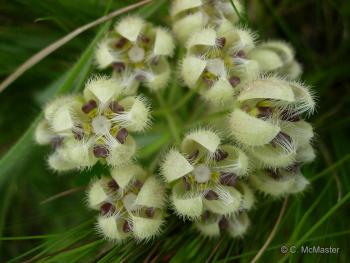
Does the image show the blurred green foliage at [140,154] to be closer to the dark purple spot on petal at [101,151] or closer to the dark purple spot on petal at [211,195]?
the dark purple spot on petal at [101,151]

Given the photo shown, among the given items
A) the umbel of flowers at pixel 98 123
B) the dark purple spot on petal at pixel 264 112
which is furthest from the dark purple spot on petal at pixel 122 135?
the dark purple spot on petal at pixel 264 112

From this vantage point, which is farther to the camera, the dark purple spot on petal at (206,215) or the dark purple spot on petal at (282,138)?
the dark purple spot on petal at (206,215)

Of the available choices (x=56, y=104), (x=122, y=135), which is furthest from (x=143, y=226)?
(x=56, y=104)

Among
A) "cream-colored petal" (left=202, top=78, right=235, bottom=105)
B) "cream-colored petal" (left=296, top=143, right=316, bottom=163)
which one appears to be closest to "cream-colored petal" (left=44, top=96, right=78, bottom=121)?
"cream-colored petal" (left=202, top=78, right=235, bottom=105)

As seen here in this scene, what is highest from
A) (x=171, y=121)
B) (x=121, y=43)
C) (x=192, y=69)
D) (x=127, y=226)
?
(x=121, y=43)

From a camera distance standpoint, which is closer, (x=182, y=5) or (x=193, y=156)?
(x=193, y=156)

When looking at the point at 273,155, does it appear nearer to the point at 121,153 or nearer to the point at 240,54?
the point at 240,54

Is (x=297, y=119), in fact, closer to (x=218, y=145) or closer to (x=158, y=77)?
(x=218, y=145)

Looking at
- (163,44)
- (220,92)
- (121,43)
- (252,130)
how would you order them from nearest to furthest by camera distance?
(252,130), (220,92), (163,44), (121,43)
